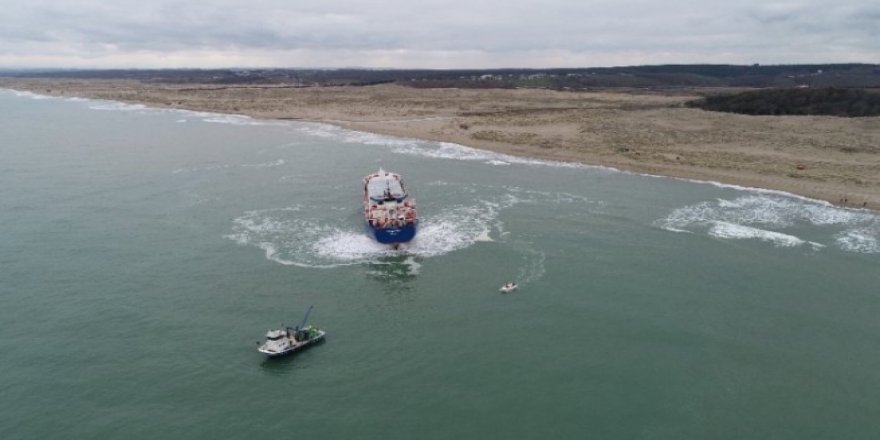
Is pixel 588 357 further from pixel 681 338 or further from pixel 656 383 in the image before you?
pixel 681 338

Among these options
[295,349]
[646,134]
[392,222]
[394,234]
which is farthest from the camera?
[646,134]

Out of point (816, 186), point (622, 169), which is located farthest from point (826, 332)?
point (622, 169)

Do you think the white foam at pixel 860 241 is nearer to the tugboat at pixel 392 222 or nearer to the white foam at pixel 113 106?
the tugboat at pixel 392 222

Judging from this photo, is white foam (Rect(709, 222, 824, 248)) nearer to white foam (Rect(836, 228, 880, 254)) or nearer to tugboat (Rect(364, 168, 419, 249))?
white foam (Rect(836, 228, 880, 254))

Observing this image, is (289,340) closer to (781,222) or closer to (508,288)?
(508,288)

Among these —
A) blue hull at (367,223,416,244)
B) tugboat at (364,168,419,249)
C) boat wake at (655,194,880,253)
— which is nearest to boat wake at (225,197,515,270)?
blue hull at (367,223,416,244)

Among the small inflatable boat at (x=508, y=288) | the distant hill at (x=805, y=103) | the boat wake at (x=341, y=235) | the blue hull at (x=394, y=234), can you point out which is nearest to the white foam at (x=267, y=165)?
the boat wake at (x=341, y=235)

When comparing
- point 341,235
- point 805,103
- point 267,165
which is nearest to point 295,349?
point 341,235
